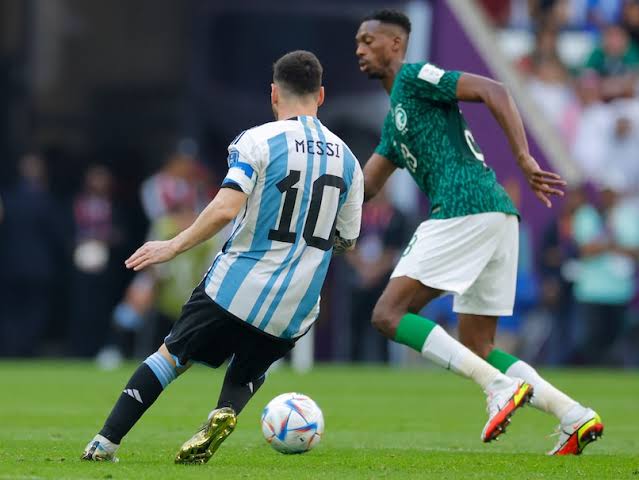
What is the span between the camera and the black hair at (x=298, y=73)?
23.3 feet

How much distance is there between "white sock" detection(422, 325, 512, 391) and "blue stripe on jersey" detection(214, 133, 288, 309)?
1533 mm

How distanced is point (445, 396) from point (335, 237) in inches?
270

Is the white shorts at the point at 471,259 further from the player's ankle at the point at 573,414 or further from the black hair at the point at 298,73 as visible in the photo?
the black hair at the point at 298,73

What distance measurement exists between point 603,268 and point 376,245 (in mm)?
2942

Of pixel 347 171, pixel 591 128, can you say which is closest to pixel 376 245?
pixel 591 128

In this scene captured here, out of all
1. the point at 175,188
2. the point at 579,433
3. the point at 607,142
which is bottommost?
the point at 175,188

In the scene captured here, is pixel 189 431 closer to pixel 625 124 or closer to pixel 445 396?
pixel 445 396

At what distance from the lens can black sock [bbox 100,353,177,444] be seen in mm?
7031

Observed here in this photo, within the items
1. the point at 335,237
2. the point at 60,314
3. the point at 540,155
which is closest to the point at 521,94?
the point at 540,155

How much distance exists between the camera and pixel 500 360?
8656mm

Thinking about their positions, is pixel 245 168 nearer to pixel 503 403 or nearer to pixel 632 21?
pixel 503 403

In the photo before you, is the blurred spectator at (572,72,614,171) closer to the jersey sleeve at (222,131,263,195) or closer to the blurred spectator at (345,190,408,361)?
the blurred spectator at (345,190,408,361)

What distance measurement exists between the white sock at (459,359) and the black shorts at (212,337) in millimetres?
1234

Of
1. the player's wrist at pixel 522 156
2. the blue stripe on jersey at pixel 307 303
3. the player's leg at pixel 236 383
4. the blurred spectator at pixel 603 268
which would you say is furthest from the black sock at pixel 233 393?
the blurred spectator at pixel 603 268
